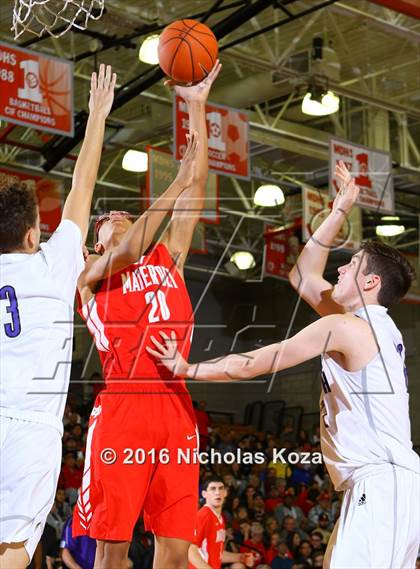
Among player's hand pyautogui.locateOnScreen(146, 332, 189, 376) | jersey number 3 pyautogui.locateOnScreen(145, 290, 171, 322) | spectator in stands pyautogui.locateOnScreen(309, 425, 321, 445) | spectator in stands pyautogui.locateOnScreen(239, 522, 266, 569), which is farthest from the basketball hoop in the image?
spectator in stands pyautogui.locateOnScreen(309, 425, 321, 445)

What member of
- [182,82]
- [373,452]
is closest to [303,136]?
[182,82]

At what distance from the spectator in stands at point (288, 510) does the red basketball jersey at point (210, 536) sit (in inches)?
261

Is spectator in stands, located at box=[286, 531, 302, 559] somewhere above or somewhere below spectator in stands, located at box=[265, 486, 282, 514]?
below

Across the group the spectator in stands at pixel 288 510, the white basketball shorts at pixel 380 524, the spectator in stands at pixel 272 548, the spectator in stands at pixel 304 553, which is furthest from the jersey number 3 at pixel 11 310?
the spectator in stands at pixel 288 510

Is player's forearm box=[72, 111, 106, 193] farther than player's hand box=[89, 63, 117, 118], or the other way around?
player's hand box=[89, 63, 117, 118]

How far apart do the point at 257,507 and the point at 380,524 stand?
1095cm

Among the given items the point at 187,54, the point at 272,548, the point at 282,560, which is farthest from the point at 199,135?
the point at 272,548

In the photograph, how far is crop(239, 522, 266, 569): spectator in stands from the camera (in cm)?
1337

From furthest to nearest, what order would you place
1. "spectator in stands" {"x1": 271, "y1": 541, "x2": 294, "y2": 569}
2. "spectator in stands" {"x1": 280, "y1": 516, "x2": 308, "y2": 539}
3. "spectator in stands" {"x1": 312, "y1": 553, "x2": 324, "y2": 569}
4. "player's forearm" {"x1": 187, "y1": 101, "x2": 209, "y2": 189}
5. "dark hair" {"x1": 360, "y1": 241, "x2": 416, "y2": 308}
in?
"spectator in stands" {"x1": 280, "y1": 516, "x2": 308, "y2": 539} → "spectator in stands" {"x1": 312, "y1": 553, "x2": 324, "y2": 569} → "spectator in stands" {"x1": 271, "y1": 541, "x2": 294, "y2": 569} → "player's forearm" {"x1": 187, "y1": 101, "x2": 209, "y2": 189} → "dark hair" {"x1": 360, "y1": 241, "x2": 416, "y2": 308}

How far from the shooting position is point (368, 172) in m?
15.5

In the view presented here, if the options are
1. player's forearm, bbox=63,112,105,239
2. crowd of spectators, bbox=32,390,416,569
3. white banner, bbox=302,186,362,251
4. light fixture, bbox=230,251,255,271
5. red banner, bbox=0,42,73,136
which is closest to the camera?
player's forearm, bbox=63,112,105,239

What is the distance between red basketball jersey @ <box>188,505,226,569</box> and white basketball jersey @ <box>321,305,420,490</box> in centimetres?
426

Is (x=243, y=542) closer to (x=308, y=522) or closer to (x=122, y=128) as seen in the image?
(x=308, y=522)

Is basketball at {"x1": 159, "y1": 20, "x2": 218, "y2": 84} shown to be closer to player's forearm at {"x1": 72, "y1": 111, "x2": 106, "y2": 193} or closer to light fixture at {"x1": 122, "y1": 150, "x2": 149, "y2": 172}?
player's forearm at {"x1": 72, "y1": 111, "x2": 106, "y2": 193}
